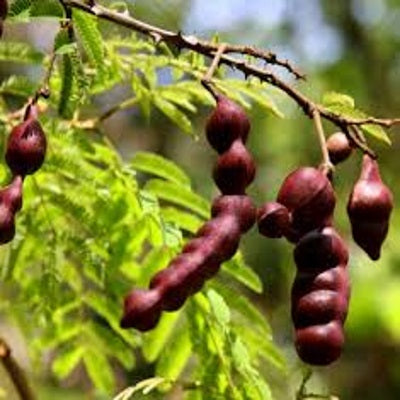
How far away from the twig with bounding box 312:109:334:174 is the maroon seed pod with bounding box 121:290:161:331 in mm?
254

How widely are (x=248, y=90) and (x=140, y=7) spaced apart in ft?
14.9

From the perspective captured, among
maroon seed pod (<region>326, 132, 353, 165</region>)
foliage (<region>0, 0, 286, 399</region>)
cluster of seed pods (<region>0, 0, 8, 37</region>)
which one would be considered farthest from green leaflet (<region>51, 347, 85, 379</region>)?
cluster of seed pods (<region>0, 0, 8, 37</region>)

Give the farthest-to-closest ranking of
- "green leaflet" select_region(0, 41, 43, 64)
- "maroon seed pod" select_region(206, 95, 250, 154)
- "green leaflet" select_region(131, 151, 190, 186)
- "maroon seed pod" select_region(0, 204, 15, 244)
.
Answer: "green leaflet" select_region(131, 151, 190, 186) → "green leaflet" select_region(0, 41, 43, 64) → "maroon seed pod" select_region(206, 95, 250, 154) → "maroon seed pod" select_region(0, 204, 15, 244)

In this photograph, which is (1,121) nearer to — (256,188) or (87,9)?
(87,9)

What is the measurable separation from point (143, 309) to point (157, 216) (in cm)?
47

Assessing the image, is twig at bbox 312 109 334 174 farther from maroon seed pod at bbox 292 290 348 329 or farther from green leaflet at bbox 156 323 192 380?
green leaflet at bbox 156 323 192 380

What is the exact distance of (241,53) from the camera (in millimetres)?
1562

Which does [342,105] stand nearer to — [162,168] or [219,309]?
[219,309]

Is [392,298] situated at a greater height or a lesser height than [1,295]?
greater

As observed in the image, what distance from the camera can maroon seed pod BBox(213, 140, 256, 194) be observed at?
1.53 metres

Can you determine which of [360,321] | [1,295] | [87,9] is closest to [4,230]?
[87,9]

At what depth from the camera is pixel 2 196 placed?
1480 mm

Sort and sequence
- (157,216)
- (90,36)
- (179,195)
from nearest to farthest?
(90,36), (157,216), (179,195)

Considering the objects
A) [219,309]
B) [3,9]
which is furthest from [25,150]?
[219,309]
